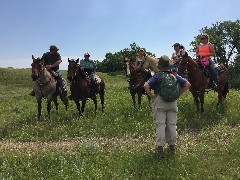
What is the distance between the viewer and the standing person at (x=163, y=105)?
10188 millimetres

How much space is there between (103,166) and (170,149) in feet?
7.26

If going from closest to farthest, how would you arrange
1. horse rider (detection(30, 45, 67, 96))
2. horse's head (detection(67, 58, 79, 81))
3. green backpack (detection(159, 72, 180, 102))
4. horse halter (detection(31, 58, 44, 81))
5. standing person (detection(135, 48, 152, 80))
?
green backpack (detection(159, 72, 180, 102)), horse halter (detection(31, 58, 44, 81)), horse's head (detection(67, 58, 79, 81)), horse rider (detection(30, 45, 67, 96)), standing person (detection(135, 48, 152, 80))

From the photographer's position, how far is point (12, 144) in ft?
47.6

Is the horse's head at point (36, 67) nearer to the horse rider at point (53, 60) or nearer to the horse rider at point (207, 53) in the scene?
the horse rider at point (53, 60)

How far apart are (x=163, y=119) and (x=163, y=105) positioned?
418mm

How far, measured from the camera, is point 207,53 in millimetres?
17797

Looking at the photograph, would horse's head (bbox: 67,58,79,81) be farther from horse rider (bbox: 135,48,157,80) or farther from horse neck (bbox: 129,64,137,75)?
horse neck (bbox: 129,64,137,75)

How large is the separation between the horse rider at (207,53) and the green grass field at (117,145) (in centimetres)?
175

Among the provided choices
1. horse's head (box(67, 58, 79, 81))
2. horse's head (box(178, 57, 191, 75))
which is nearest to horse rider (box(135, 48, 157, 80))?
horse's head (box(178, 57, 191, 75))

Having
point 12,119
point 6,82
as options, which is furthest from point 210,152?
point 6,82

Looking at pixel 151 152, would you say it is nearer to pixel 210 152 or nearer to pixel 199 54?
pixel 210 152

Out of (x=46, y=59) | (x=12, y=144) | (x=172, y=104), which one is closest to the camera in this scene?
(x=172, y=104)

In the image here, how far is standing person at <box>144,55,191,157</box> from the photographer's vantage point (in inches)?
401

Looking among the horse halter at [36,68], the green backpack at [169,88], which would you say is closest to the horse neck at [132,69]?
the horse halter at [36,68]
